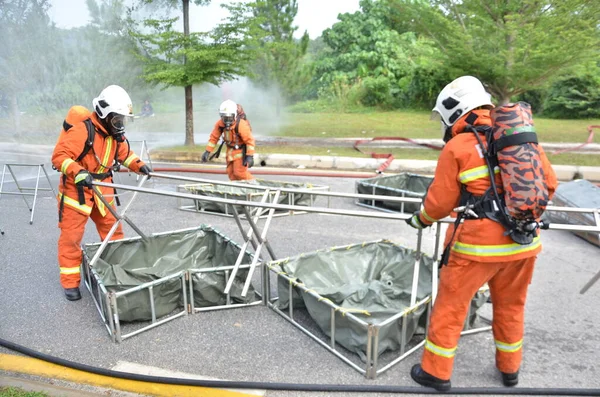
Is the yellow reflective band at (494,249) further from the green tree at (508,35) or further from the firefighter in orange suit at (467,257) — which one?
the green tree at (508,35)

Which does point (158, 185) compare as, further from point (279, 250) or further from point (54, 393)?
point (54, 393)

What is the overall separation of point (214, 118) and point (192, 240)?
1452 centimetres

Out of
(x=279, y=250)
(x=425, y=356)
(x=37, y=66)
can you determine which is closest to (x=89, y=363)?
(x=425, y=356)

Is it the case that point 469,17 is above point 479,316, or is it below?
above

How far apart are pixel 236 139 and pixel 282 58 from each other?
38.4ft

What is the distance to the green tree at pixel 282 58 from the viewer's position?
17.1 metres

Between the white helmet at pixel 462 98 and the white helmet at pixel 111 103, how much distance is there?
2.65 m

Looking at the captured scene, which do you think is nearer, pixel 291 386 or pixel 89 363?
pixel 291 386

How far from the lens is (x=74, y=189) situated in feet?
12.6

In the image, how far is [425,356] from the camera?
8.61ft

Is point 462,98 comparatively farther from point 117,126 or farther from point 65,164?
point 65,164

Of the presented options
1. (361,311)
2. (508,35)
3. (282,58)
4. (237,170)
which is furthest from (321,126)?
(361,311)

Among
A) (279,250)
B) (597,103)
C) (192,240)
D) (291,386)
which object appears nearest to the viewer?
(291,386)

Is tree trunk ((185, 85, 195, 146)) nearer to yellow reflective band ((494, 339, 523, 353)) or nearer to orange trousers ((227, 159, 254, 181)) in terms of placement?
orange trousers ((227, 159, 254, 181))
